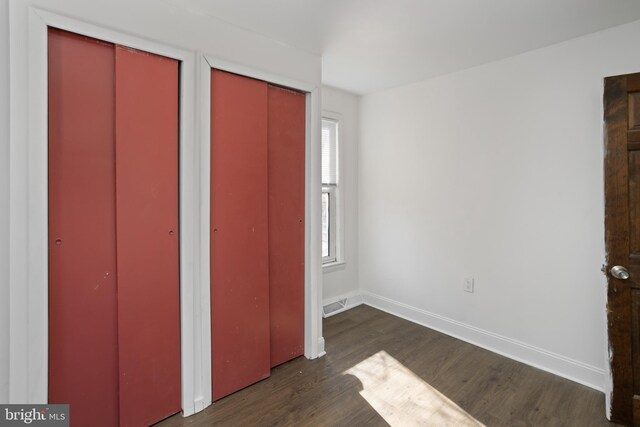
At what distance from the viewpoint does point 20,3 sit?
1.36 metres

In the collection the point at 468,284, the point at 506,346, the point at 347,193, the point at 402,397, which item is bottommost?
the point at 402,397

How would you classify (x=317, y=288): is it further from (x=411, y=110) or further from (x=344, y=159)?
(x=411, y=110)

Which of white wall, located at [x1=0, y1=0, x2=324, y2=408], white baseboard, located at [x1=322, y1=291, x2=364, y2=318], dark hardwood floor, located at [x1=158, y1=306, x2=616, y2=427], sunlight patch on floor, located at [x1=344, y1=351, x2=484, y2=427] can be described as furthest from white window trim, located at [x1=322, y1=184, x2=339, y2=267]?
white wall, located at [x1=0, y1=0, x2=324, y2=408]

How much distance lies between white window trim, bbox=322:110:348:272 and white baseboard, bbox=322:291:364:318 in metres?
0.35

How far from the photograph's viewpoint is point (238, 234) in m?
2.06

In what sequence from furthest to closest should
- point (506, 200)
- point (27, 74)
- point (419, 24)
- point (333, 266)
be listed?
point (333, 266)
point (506, 200)
point (419, 24)
point (27, 74)

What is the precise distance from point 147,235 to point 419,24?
2110 mm

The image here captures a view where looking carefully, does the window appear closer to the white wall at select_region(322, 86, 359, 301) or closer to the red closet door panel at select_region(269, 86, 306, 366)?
the white wall at select_region(322, 86, 359, 301)

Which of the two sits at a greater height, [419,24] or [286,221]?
[419,24]

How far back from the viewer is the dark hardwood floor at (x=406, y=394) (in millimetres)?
1838

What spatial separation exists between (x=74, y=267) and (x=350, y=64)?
243cm

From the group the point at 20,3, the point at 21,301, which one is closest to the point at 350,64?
the point at 20,3

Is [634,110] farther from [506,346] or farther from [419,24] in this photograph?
[506,346]

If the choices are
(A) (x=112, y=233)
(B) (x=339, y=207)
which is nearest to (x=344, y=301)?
(B) (x=339, y=207)
